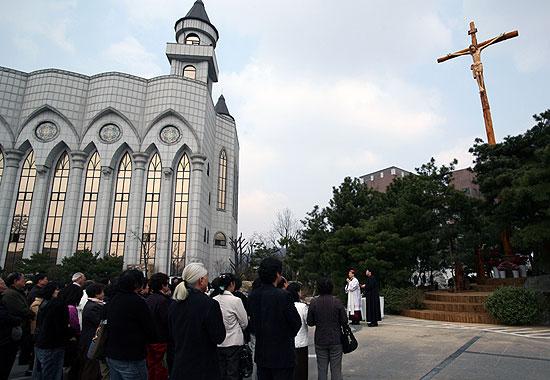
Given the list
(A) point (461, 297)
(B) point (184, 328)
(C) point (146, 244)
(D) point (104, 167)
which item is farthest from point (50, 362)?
(D) point (104, 167)

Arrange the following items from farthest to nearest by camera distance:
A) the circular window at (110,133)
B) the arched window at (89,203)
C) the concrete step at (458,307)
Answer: the circular window at (110,133), the arched window at (89,203), the concrete step at (458,307)

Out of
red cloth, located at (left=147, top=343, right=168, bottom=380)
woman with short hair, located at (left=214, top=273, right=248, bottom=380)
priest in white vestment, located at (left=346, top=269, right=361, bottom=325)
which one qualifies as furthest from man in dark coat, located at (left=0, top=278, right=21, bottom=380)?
priest in white vestment, located at (left=346, top=269, right=361, bottom=325)

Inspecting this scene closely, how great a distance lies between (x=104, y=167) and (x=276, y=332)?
38178 millimetres

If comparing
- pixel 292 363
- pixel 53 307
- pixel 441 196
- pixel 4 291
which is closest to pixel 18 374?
pixel 4 291

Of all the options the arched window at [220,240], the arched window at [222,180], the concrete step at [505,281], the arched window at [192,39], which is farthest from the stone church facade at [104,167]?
the concrete step at [505,281]

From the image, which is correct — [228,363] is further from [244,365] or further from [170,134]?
[170,134]

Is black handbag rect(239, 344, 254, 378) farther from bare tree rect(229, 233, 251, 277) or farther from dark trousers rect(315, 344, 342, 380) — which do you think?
bare tree rect(229, 233, 251, 277)

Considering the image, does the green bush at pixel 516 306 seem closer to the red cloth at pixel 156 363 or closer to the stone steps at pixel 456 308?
the stone steps at pixel 456 308

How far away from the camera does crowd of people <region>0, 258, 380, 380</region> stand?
8.96 feet

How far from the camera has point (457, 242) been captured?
46.5ft

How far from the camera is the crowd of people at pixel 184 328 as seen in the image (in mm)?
2732

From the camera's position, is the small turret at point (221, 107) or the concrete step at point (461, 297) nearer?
the concrete step at point (461, 297)

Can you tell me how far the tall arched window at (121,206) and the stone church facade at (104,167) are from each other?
0.34ft

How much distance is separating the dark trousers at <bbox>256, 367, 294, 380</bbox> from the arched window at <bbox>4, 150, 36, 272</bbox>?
131ft
